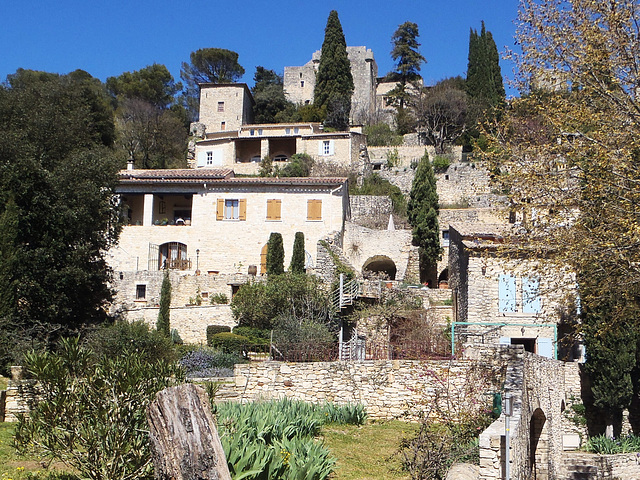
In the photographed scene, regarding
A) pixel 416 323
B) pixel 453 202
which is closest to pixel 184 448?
pixel 416 323

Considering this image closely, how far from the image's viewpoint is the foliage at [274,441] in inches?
345

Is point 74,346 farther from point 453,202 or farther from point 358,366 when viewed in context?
point 453,202

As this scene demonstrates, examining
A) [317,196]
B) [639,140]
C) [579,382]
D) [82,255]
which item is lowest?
[579,382]

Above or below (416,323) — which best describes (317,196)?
above

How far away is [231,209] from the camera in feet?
110

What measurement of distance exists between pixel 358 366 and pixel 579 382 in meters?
12.0

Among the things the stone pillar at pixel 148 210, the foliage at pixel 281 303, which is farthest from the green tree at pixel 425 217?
the stone pillar at pixel 148 210

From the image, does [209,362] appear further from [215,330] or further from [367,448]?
[367,448]

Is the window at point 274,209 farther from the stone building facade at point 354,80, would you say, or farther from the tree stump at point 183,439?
the stone building facade at point 354,80

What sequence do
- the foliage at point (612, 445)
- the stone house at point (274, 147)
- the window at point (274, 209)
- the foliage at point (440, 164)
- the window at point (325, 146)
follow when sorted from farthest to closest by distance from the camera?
the foliage at point (440, 164) < the window at point (325, 146) < the stone house at point (274, 147) < the window at point (274, 209) < the foliage at point (612, 445)

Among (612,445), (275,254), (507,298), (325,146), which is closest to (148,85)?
(325,146)

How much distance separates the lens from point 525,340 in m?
22.9

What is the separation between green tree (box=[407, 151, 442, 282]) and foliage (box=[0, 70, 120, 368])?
18.2 m

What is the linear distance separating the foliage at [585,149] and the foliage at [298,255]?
1724cm
